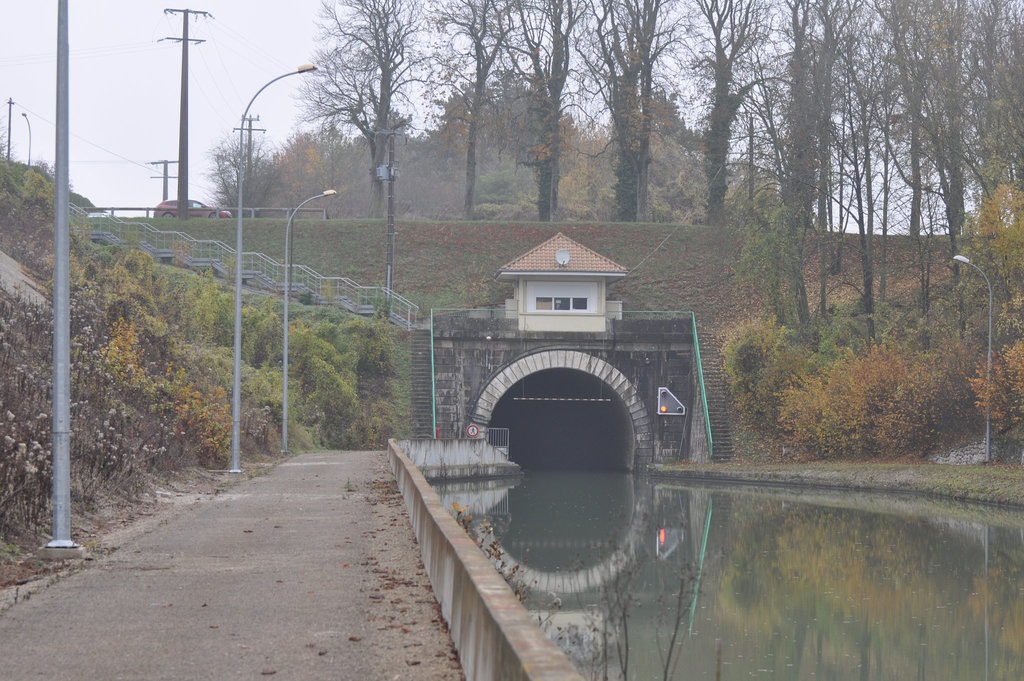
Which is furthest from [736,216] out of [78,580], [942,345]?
[78,580]

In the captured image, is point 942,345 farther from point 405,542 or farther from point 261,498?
point 405,542

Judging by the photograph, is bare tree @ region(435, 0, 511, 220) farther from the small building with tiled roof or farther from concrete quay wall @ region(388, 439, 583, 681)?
concrete quay wall @ region(388, 439, 583, 681)

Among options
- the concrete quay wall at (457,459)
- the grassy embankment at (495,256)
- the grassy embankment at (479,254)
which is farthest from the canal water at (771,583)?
the grassy embankment at (479,254)

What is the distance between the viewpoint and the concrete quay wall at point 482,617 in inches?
199

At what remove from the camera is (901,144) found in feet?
130

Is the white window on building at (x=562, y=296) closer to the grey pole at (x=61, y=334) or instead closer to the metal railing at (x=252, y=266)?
the metal railing at (x=252, y=266)

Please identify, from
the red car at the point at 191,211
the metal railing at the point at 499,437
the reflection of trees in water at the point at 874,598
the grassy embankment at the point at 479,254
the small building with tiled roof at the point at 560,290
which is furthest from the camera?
the red car at the point at 191,211

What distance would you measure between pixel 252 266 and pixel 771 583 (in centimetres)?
3637

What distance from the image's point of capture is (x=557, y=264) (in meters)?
39.6

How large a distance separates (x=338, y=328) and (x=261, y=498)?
78.8 ft

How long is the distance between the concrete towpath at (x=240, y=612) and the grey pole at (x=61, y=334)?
64 centimetres

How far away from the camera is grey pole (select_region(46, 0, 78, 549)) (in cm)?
1093

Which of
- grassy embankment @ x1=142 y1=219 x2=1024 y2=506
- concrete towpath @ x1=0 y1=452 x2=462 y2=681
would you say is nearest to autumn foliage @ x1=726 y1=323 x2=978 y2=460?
grassy embankment @ x1=142 y1=219 x2=1024 y2=506

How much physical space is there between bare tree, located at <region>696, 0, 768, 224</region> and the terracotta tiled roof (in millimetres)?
11819
